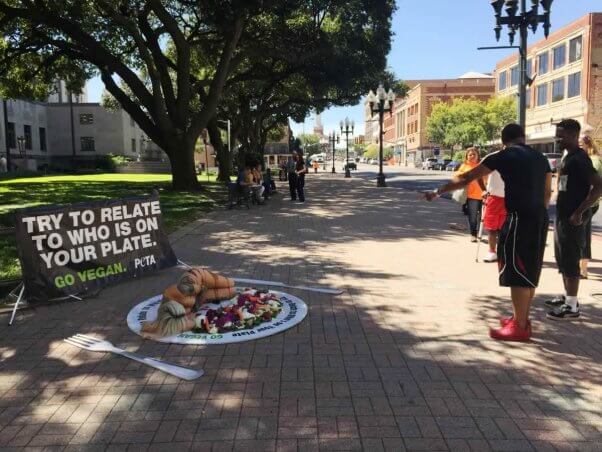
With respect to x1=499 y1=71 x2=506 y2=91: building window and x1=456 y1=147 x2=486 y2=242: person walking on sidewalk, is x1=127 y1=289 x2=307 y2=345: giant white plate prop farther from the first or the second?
x1=499 y1=71 x2=506 y2=91: building window

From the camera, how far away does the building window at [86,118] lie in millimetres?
63438

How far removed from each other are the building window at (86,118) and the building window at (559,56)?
5306cm

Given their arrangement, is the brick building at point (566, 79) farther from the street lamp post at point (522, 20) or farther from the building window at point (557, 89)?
the street lamp post at point (522, 20)

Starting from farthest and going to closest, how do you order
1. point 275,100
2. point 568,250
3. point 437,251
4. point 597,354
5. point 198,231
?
point 275,100 < point 198,231 < point 437,251 < point 568,250 < point 597,354

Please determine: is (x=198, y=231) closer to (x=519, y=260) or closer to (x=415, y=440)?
(x=519, y=260)

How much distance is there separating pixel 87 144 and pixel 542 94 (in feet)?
176

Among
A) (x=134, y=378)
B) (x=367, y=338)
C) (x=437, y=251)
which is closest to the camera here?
(x=134, y=378)

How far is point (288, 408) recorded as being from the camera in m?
3.59

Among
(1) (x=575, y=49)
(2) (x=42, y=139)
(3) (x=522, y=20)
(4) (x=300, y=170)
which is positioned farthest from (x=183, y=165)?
(1) (x=575, y=49)

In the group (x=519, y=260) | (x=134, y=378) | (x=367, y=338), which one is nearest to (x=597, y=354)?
(x=519, y=260)

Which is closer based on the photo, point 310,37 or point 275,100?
point 310,37

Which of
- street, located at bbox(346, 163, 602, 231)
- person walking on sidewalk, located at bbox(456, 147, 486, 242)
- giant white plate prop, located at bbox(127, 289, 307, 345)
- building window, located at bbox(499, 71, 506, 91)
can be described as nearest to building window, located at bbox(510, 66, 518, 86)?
building window, located at bbox(499, 71, 506, 91)

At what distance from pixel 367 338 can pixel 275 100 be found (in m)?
38.1

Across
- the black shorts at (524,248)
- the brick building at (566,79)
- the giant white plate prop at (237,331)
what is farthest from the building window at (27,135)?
the black shorts at (524,248)
